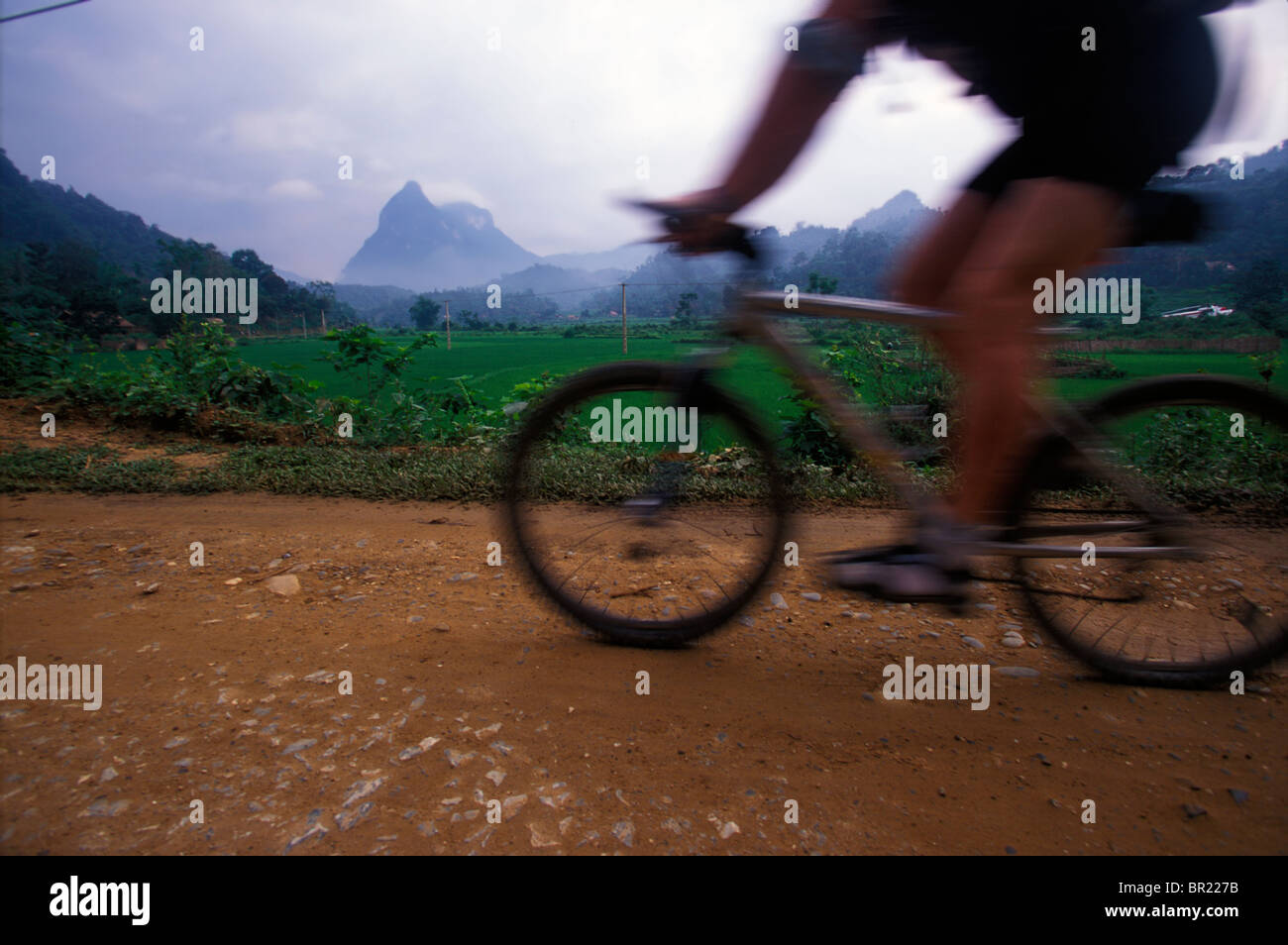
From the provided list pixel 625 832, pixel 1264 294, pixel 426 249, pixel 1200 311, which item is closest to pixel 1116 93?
pixel 625 832

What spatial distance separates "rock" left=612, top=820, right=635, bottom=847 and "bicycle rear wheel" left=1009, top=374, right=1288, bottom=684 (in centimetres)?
142

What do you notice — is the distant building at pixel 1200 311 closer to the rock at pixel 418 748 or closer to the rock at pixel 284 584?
the rock at pixel 418 748

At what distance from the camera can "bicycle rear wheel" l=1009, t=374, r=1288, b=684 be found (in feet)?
6.14

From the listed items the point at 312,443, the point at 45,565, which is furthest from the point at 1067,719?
the point at 312,443

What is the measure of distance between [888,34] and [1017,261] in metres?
0.77

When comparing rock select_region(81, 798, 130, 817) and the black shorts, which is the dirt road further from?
the black shorts

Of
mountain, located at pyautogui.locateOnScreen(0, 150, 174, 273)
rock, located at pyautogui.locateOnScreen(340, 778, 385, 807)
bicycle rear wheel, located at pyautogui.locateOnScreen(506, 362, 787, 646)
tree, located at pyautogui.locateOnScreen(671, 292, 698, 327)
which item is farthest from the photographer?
mountain, located at pyautogui.locateOnScreen(0, 150, 174, 273)

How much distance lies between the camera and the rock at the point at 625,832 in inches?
53.2

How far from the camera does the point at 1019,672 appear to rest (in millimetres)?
2068

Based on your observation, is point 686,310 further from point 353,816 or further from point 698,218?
point 353,816

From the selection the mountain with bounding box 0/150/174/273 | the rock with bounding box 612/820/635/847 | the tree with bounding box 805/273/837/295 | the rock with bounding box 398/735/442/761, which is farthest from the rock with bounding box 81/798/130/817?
the mountain with bounding box 0/150/174/273

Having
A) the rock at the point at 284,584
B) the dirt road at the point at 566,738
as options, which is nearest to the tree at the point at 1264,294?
the dirt road at the point at 566,738

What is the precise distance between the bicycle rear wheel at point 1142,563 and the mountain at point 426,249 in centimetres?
14756

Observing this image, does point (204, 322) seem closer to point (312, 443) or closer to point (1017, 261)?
point (312, 443)
